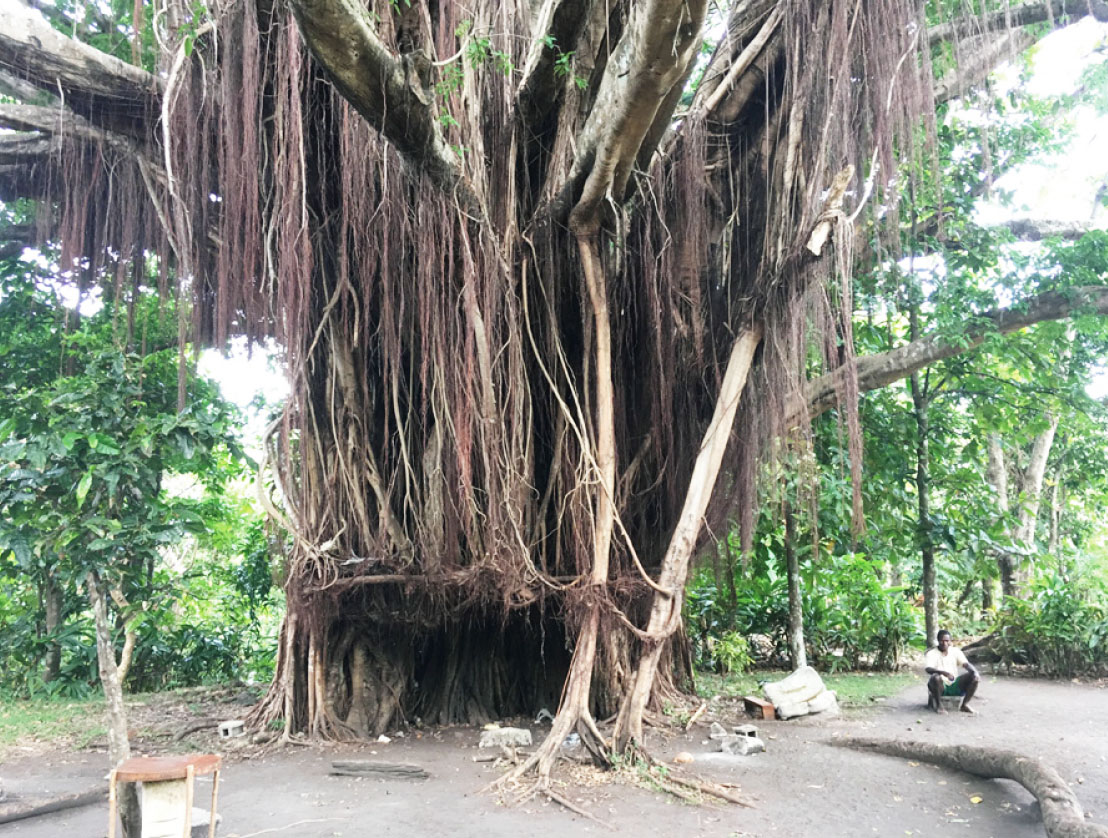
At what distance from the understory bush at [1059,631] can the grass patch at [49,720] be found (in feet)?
29.1

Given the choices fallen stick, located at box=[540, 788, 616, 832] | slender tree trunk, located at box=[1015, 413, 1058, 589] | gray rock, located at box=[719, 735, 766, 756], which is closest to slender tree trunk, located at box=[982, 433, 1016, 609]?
slender tree trunk, located at box=[1015, 413, 1058, 589]

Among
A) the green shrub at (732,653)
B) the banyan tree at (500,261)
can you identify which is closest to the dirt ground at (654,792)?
the banyan tree at (500,261)

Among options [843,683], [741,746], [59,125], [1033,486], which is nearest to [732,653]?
[843,683]

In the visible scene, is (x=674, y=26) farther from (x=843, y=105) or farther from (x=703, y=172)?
(x=703, y=172)

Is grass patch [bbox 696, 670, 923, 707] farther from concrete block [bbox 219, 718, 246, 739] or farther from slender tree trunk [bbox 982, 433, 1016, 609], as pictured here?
concrete block [bbox 219, 718, 246, 739]

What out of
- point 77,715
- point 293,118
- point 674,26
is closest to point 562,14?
point 674,26

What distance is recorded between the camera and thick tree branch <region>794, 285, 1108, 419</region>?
6422 millimetres

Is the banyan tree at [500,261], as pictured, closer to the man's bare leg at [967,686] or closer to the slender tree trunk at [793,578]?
the slender tree trunk at [793,578]

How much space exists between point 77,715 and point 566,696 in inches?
185

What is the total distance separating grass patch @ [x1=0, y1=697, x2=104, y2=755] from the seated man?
6.47 meters

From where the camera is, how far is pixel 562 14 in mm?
4035

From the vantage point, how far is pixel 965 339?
662 centimetres

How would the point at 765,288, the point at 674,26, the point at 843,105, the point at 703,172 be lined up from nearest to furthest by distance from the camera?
1. the point at 674,26
2. the point at 843,105
3. the point at 765,288
4. the point at 703,172

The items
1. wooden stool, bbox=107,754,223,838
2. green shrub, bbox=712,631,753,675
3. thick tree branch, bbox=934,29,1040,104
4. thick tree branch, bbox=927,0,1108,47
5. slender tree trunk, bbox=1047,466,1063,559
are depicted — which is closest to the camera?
wooden stool, bbox=107,754,223,838
